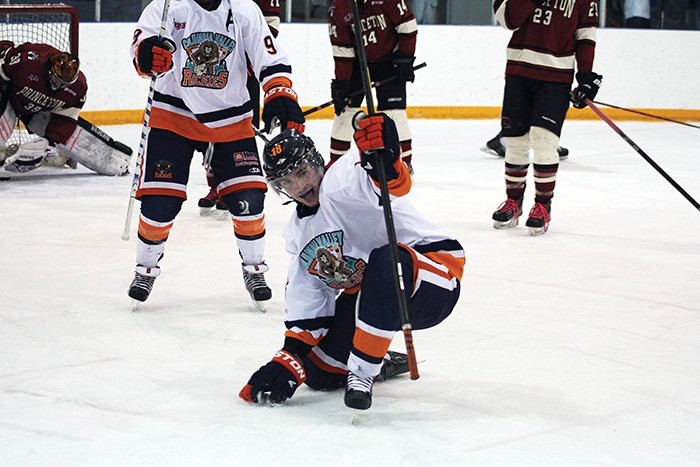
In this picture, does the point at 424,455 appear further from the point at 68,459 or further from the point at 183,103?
the point at 183,103

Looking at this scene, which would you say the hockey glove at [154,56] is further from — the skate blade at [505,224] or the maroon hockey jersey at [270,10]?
the maroon hockey jersey at [270,10]

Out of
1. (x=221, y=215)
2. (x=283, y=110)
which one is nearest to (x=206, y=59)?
(x=283, y=110)

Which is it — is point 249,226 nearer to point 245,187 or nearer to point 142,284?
point 245,187

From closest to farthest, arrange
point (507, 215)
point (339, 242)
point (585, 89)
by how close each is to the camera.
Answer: point (339, 242), point (585, 89), point (507, 215)

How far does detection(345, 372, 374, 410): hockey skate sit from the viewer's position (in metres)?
2.21

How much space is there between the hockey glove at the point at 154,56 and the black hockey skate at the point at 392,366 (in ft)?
3.51

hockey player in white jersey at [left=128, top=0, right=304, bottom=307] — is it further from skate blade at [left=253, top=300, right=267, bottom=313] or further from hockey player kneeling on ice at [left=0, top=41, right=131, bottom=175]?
hockey player kneeling on ice at [left=0, top=41, right=131, bottom=175]

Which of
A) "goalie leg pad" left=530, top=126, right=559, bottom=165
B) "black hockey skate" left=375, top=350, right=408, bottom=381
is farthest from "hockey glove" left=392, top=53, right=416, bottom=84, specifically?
"black hockey skate" left=375, top=350, right=408, bottom=381

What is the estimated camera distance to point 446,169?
21.2 ft

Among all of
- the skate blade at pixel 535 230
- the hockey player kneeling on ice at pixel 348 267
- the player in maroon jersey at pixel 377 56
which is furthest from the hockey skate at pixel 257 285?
the player in maroon jersey at pixel 377 56

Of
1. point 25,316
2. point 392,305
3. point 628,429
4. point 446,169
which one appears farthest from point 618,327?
point 446,169

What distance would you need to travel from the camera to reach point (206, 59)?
10.5 ft

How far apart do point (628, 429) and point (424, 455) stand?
452 mm

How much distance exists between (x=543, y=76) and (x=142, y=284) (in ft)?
6.93
